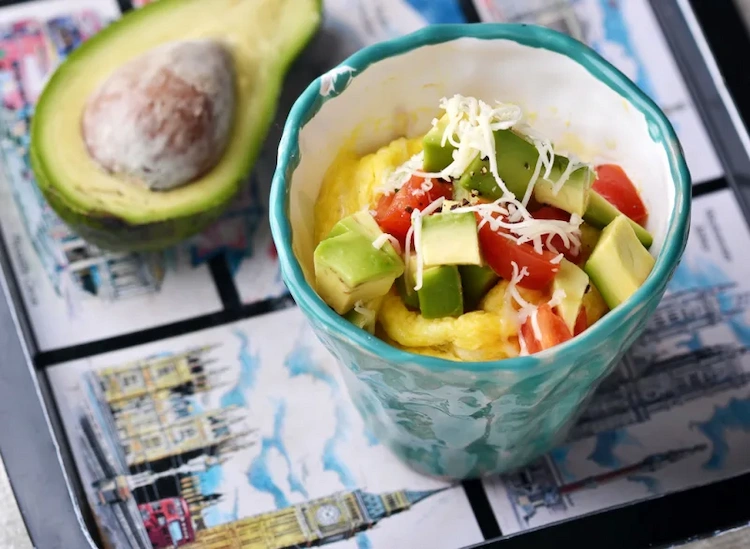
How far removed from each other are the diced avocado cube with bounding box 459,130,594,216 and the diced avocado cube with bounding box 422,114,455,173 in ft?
0.08

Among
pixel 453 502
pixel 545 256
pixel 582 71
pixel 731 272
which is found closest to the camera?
pixel 545 256

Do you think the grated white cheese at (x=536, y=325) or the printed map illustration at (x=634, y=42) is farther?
the printed map illustration at (x=634, y=42)

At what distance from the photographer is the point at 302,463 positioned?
2.86 ft

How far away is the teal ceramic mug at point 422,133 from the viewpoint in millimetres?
616

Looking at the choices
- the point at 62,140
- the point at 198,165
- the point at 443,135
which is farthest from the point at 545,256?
the point at 62,140

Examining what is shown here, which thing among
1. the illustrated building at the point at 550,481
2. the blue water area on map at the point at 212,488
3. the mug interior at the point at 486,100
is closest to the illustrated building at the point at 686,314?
the illustrated building at the point at 550,481

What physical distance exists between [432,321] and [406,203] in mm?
94

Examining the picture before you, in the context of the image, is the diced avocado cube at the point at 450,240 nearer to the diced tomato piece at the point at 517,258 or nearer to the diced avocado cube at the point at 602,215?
the diced tomato piece at the point at 517,258

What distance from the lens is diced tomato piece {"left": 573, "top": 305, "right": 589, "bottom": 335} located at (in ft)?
2.10

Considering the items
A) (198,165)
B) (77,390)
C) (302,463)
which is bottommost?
(302,463)

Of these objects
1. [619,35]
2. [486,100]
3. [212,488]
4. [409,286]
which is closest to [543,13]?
[619,35]

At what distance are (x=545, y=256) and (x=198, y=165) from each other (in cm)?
43

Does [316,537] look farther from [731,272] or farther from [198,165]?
[731,272]

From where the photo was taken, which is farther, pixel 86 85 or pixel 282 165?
pixel 86 85
